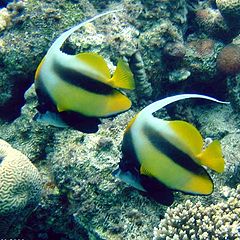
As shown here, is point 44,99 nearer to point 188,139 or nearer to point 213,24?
point 188,139

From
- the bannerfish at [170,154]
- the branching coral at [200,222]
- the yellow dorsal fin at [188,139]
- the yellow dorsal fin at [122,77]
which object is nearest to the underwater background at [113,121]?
the branching coral at [200,222]

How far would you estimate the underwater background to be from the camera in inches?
144

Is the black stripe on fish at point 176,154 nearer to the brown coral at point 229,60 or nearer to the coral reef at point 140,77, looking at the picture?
the coral reef at point 140,77


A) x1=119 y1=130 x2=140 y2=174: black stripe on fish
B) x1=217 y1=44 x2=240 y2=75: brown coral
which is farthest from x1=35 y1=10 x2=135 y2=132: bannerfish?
x1=217 y1=44 x2=240 y2=75: brown coral

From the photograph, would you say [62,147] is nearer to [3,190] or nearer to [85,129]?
[3,190]

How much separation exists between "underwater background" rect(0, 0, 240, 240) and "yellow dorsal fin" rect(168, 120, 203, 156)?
158cm

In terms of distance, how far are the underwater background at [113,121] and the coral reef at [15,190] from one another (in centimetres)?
1

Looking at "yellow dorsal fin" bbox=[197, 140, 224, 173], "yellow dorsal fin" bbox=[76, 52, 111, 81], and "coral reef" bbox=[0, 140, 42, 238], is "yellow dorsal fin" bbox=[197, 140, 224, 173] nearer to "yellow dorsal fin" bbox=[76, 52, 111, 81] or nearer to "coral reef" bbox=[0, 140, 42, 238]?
"yellow dorsal fin" bbox=[76, 52, 111, 81]

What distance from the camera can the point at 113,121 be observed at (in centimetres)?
420

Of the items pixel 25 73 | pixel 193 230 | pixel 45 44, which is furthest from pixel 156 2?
pixel 193 230

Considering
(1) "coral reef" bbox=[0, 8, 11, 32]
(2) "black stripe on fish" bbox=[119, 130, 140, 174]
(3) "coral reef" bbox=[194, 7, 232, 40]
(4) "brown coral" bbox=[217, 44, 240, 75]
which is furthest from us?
(3) "coral reef" bbox=[194, 7, 232, 40]

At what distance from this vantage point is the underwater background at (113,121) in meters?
3.65

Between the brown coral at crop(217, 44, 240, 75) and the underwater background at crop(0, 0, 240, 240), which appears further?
the brown coral at crop(217, 44, 240, 75)

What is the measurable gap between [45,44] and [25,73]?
0.47 meters
